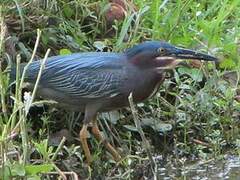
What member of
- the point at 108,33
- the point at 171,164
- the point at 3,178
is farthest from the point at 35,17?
the point at 3,178

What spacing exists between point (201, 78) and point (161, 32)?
1.33 ft

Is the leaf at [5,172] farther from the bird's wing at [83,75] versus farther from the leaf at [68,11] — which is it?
the leaf at [68,11]

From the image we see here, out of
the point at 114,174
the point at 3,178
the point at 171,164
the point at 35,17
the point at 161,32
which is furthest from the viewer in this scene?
the point at 161,32

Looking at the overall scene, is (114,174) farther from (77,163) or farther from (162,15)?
(162,15)

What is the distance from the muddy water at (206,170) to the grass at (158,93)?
84mm

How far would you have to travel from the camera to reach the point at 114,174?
4148 millimetres

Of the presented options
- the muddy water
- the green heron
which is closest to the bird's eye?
the green heron

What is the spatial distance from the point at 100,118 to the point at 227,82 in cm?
91

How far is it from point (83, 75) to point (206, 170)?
758mm

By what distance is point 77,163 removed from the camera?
13.9 feet

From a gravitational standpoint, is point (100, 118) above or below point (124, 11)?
below

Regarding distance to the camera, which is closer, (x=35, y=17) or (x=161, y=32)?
(x=35, y=17)

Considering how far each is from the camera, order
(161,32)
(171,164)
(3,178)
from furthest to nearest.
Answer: (161,32) < (171,164) < (3,178)

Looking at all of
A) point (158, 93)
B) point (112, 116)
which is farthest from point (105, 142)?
point (158, 93)
